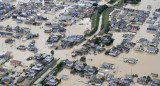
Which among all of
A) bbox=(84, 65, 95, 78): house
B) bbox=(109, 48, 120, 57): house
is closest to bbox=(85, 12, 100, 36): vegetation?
bbox=(109, 48, 120, 57): house

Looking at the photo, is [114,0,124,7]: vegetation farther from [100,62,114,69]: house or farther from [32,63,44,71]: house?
[32,63,44,71]: house

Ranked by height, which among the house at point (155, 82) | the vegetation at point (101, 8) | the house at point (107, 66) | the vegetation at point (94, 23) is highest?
the vegetation at point (101, 8)

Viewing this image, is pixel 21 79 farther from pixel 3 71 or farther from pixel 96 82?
pixel 96 82

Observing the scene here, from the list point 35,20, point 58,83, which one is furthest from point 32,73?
point 35,20

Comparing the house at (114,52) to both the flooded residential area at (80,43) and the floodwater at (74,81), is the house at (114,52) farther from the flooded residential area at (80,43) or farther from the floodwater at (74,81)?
the floodwater at (74,81)

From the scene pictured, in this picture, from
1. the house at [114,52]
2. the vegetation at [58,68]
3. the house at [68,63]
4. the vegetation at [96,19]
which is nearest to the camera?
the vegetation at [58,68]

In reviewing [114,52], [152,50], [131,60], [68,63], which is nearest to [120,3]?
[152,50]

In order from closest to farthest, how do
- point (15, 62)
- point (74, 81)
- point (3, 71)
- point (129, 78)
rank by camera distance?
point (129, 78) < point (74, 81) < point (3, 71) < point (15, 62)

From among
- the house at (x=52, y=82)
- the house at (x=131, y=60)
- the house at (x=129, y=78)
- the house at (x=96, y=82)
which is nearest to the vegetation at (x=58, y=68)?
the house at (x=52, y=82)

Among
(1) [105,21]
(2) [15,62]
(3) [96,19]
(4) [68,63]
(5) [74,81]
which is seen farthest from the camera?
(3) [96,19]

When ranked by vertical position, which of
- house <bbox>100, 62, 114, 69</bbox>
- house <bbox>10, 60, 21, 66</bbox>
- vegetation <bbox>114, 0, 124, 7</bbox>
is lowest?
house <bbox>100, 62, 114, 69</bbox>
